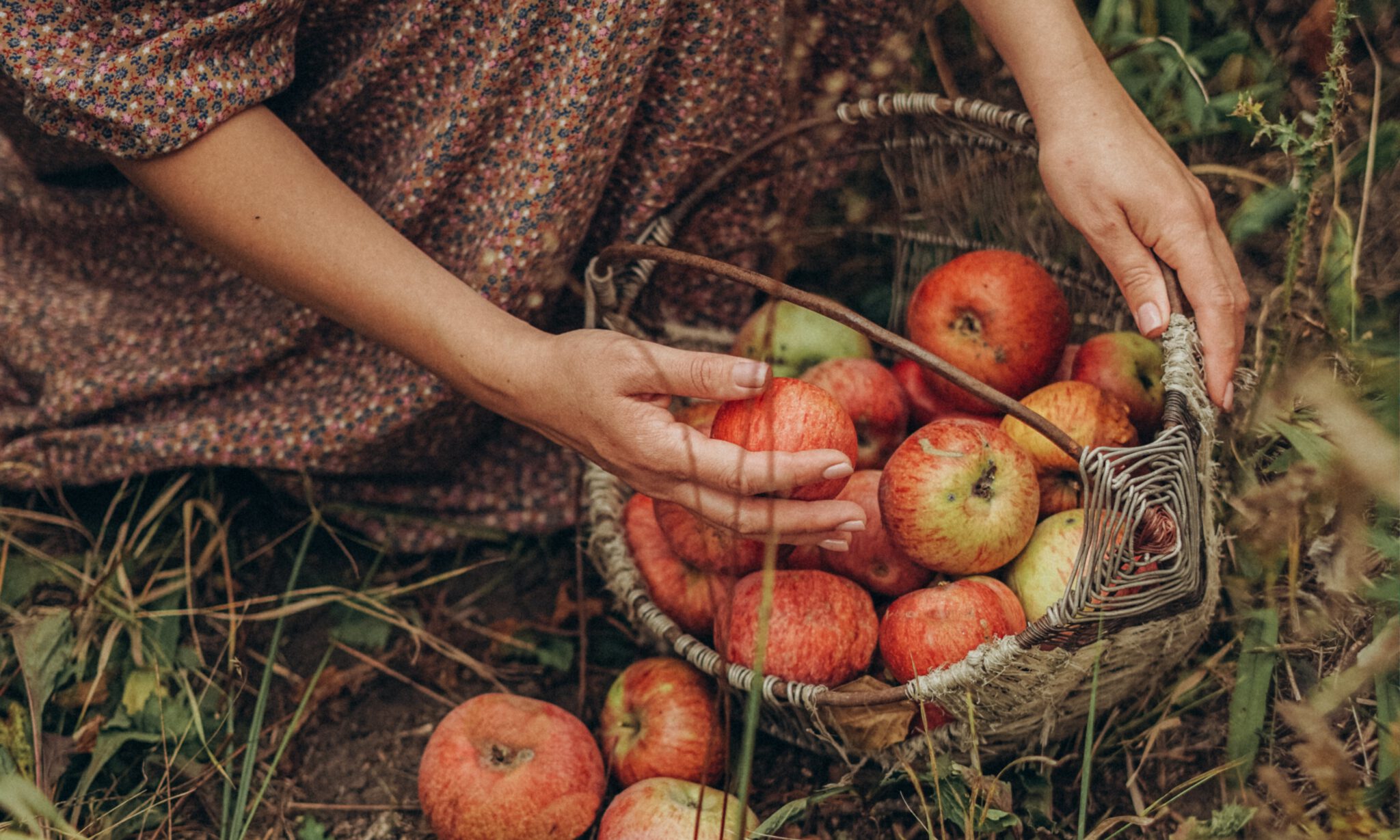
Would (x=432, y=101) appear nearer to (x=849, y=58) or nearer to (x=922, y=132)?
(x=849, y=58)

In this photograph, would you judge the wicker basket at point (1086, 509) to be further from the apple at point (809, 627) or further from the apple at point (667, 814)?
the apple at point (667, 814)

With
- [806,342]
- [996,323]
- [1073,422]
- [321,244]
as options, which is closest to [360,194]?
[321,244]

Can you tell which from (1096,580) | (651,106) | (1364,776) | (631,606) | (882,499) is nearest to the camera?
(1096,580)

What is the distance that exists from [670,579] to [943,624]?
42 cm

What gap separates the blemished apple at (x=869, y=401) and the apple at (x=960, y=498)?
207mm

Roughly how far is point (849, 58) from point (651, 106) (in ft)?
1.30

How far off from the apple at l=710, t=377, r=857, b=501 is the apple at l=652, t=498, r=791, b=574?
151mm

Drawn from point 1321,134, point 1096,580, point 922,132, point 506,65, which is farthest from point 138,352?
point 1321,134

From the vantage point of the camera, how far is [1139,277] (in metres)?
1.22

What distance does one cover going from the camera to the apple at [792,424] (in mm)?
1171

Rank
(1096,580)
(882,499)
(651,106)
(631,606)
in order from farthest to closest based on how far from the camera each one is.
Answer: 1. (651,106)
2. (631,606)
3. (882,499)
4. (1096,580)

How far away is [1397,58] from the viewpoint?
1.46 m

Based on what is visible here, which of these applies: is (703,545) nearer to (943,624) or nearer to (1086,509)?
(943,624)

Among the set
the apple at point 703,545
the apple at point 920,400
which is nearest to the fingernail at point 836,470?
the apple at point 703,545
